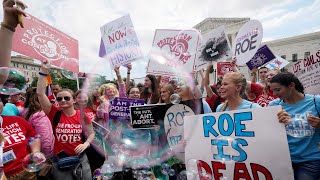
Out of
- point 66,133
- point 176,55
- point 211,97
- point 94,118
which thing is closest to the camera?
point 66,133

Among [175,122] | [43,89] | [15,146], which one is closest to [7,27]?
[15,146]

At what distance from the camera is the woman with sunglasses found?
3.33m

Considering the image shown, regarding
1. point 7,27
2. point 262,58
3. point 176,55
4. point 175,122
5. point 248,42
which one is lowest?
point 175,122

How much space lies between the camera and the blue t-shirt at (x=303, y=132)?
240 centimetres

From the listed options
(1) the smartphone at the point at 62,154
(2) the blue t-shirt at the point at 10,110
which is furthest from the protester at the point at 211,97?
(2) the blue t-shirt at the point at 10,110

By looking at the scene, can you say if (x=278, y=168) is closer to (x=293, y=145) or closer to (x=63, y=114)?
(x=293, y=145)

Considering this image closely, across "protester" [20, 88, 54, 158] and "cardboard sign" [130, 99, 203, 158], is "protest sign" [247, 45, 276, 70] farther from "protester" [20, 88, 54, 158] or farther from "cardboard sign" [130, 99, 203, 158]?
"protester" [20, 88, 54, 158]

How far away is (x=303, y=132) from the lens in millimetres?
2387

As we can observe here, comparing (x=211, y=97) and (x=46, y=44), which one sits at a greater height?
(x=46, y=44)

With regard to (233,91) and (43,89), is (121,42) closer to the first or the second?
(43,89)

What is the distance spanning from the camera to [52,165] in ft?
10.9

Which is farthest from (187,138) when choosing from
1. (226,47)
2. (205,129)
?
(226,47)

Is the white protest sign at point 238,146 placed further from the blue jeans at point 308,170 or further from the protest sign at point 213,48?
the protest sign at point 213,48

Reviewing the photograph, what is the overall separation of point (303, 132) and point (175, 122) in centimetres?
149
